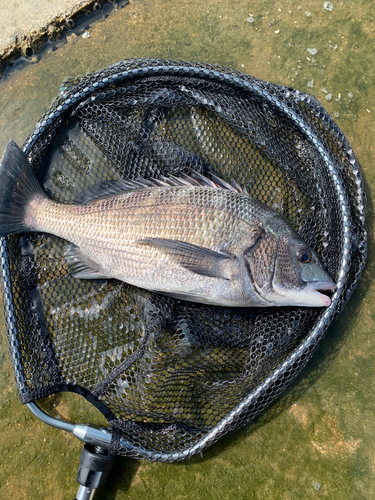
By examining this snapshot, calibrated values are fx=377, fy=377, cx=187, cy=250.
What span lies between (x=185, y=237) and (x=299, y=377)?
1.34 m

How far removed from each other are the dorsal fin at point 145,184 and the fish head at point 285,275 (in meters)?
0.49

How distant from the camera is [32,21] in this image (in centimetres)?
302

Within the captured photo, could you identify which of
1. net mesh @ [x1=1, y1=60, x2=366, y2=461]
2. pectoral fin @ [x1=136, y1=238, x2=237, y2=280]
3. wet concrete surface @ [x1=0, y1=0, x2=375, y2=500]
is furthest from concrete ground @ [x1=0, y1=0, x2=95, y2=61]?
pectoral fin @ [x1=136, y1=238, x2=237, y2=280]

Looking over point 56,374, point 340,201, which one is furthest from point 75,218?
point 340,201

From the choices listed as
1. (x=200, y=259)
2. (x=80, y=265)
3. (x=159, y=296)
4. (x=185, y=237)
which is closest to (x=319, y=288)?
(x=200, y=259)

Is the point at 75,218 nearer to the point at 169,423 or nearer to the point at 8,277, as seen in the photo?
the point at 8,277

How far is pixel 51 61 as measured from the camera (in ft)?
10.1

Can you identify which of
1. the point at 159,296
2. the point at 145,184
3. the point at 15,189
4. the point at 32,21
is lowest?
the point at 159,296

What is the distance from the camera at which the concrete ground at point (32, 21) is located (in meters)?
3.01

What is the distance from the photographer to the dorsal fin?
8.36 feet

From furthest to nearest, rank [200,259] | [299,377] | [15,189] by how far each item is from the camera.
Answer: [299,377], [15,189], [200,259]

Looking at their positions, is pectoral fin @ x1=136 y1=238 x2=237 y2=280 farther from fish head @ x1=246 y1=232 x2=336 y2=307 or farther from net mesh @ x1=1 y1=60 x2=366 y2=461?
net mesh @ x1=1 y1=60 x2=366 y2=461

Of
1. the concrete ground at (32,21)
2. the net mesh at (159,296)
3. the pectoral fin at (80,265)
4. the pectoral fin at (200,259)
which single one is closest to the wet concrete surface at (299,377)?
the concrete ground at (32,21)

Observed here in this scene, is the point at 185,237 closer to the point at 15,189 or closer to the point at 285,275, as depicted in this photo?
the point at 285,275
